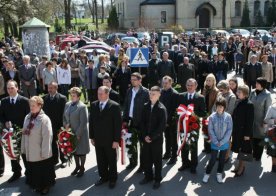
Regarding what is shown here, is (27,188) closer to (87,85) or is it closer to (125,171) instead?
(125,171)

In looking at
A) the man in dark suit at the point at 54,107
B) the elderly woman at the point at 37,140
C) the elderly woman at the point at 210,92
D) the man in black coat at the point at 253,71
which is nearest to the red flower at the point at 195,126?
the elderly woman at the point at 210,92

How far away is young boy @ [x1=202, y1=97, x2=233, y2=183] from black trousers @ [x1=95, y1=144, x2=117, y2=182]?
1.79 metres

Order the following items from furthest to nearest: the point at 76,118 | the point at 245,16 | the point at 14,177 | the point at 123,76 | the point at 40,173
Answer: the point at 245,16, the point at 123,76, the point at 14,177, the point at 76,118, the point at 40,173

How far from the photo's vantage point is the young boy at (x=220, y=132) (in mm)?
7738

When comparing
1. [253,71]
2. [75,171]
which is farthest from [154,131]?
[253,71]

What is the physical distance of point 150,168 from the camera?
782 cm

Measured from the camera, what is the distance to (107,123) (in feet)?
24.5

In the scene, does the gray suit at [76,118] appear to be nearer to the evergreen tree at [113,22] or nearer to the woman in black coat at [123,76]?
the woman in black coat at [123,76]

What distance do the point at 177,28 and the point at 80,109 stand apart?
4569cm

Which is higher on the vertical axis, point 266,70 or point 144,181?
point 266,70

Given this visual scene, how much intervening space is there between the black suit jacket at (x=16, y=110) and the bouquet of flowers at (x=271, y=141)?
4893 mm

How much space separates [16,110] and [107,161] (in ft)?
6.96

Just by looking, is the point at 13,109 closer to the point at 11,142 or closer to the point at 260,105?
the point at 11,142

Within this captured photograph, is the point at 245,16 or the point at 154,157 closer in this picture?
the point at 154,157
